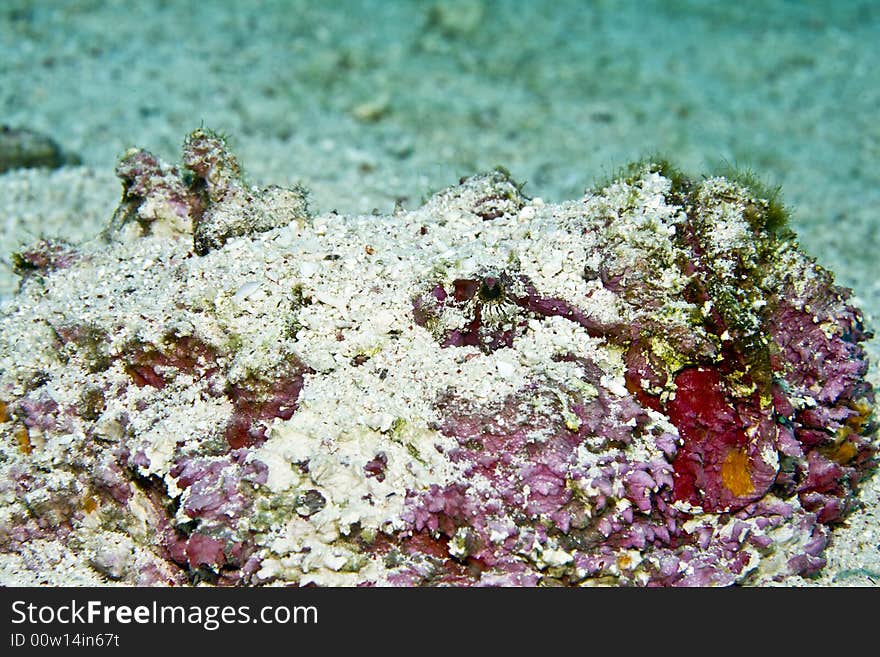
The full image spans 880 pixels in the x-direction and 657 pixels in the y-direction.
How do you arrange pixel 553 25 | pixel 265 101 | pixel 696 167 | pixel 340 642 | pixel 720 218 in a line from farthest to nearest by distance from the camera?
pixel 553 25 → pixel 265 101 → pixel 696 167 → pixel 720 218 → pixel 340 642

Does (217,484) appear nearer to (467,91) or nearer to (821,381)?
(821,381)

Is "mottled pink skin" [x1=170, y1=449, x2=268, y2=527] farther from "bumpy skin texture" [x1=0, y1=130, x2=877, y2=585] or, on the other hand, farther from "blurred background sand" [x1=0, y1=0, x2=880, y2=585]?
"blurred background sand" [x1=0, y1=0, x2=880, y2=585]

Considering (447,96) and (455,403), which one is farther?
A: (447,96)

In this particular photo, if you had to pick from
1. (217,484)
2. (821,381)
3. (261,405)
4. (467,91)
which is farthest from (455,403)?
(467,91)

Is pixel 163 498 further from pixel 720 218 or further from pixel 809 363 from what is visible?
pixel 809 363

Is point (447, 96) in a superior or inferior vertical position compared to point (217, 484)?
superior

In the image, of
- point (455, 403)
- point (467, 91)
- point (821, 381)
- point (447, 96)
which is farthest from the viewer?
point (467, 91)

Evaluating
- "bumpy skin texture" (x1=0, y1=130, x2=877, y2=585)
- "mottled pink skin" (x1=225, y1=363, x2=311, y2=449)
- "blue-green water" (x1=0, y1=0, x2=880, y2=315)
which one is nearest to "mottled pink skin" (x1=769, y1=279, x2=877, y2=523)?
"bumpy skin texture" (x1=0, y1=130, x2=877, y2=585)

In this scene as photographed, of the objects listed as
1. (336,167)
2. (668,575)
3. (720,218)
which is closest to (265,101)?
(336,167)
